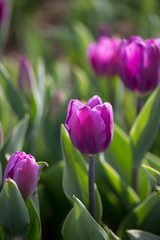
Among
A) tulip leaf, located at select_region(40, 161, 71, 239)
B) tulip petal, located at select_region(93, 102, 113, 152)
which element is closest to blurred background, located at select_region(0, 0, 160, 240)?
tulip leaf, located at select_region(40, 161, 71, 239)

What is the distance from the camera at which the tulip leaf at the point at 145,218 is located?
860 mm

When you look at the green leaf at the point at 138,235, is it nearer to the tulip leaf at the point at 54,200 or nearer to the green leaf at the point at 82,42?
the tulip leaf at the point at 54,200

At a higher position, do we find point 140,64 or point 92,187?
point 140,64

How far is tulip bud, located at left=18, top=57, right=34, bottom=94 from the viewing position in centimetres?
120

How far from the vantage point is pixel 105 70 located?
1223 millimetres

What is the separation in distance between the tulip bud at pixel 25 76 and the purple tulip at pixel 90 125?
51 cm

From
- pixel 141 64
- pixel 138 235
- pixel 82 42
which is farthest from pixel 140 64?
pixel 82 42

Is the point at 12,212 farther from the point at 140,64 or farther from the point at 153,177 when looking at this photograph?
the point at 140,64

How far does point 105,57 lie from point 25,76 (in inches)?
9.4

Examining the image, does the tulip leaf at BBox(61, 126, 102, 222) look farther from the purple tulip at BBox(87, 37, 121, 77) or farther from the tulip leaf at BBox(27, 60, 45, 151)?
the purple tulip at BBox(87, 37, 121, 77)

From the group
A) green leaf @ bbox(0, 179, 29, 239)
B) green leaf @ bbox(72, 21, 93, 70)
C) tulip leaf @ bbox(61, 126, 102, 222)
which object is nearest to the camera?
green leaf @ bbox(0, 179, 29, 239)

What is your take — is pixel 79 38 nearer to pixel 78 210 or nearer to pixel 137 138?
pixel 137 138

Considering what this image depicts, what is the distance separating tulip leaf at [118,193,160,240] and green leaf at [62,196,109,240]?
0.14 metres

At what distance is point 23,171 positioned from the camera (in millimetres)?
681
